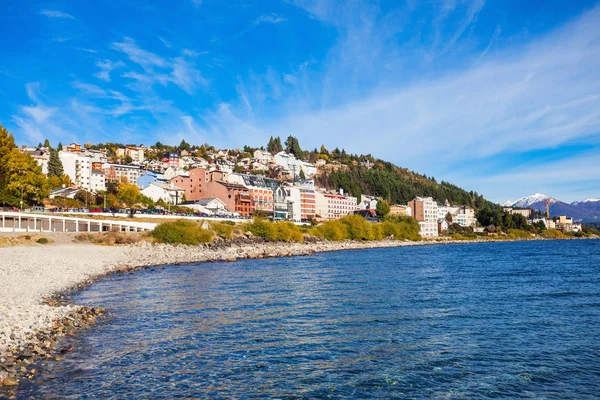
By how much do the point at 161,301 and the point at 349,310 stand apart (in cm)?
1081

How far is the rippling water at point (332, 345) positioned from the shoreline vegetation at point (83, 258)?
1089 millimetres

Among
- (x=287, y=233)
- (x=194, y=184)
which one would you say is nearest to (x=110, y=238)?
(x=287, y=233)

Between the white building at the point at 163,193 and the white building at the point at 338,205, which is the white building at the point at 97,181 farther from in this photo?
the white building at the point at 338,205

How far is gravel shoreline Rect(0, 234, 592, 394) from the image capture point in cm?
1484

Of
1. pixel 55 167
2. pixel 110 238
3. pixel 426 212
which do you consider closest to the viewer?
pixel 110 238

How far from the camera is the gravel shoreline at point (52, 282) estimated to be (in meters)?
14.8

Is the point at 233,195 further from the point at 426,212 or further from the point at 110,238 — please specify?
the point at 426,212

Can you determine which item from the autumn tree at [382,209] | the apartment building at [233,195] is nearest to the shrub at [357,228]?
the apartment building at [233,195]

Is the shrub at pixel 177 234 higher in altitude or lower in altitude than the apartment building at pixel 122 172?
lower

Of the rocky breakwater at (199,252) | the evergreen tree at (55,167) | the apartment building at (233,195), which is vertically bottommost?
the rocky breakwater at (199,252)

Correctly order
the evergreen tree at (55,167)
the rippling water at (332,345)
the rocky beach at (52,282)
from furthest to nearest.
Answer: the evergreen tree at (55,167) < the rocky beach at (52,282) < the rippling water at (332,345)

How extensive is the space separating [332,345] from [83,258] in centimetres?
3759

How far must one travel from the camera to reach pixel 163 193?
128m

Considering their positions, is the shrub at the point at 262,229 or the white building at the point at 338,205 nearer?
the shrub at the point at 262,229
